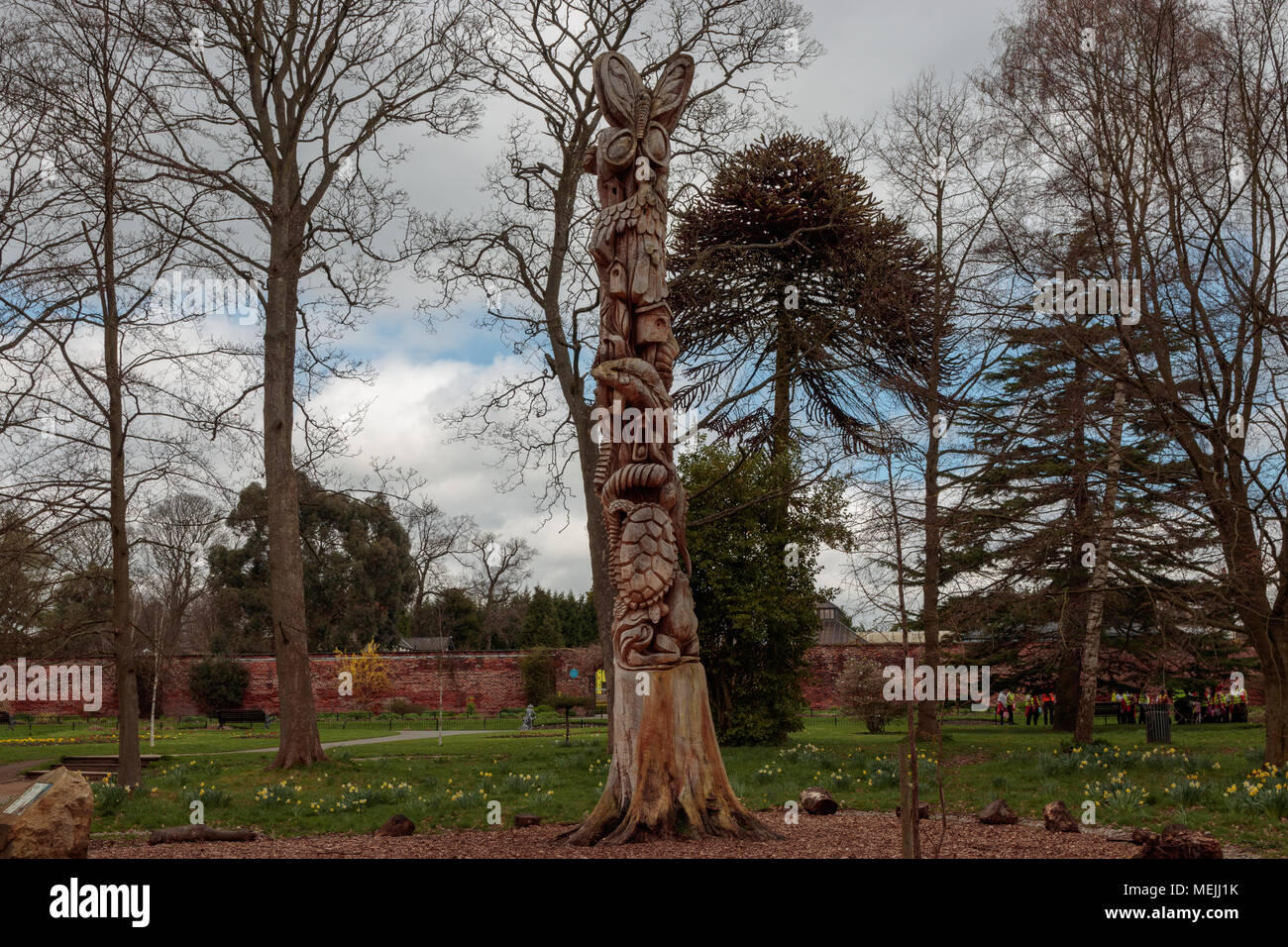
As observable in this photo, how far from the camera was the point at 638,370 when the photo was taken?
978 centimetres

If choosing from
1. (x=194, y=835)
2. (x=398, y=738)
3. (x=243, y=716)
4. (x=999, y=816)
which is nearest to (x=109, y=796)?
(x=194, y=835)

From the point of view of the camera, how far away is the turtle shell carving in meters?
9.39

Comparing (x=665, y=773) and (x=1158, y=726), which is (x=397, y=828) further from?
(x=1158, y=726)

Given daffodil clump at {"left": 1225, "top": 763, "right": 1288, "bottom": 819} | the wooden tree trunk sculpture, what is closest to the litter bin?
daffodil clump at {"left": 1225, "top": 763, "right": 1288, "bottom": 819}

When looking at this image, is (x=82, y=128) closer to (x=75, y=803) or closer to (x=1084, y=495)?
(x=75, y=803)

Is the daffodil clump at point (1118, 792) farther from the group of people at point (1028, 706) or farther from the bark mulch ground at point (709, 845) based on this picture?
the group of people at point (1028, 706)

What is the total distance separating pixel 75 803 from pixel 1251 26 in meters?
14.3

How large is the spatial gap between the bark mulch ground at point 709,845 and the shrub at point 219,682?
28.8 metres

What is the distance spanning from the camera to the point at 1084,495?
15.0 metres

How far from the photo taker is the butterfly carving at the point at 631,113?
10.3m

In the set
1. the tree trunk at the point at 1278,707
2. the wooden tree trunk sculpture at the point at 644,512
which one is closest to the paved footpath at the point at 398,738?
the wooden tree trunk sculpture at the point at 644,512

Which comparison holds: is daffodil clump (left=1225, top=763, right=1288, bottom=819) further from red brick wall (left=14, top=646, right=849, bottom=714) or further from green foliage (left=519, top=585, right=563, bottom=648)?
green foliage (left=519, top=585, right=563, bottom=648)

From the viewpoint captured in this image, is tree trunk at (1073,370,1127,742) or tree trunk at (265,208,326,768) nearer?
tree trunk at (1073,370,1127,742)

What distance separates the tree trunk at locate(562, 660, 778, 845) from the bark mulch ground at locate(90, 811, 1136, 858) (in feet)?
0.62
